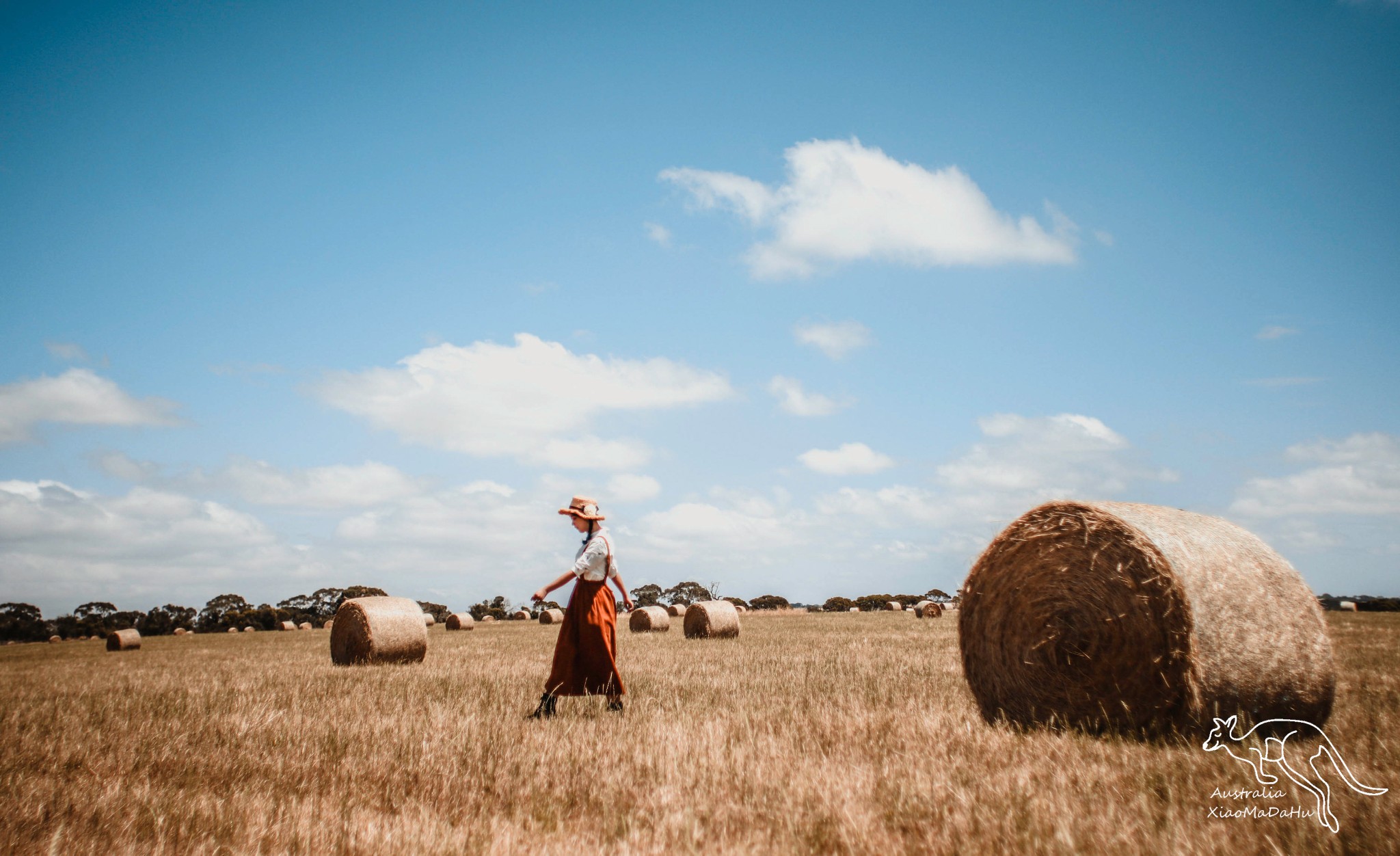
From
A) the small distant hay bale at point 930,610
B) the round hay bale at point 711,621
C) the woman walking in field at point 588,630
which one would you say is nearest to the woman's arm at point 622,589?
the woman walking in field at point 588,630

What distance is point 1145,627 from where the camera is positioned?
20.4 ft

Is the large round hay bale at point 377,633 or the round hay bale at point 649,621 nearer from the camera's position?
the large round hay bale at point 377,633

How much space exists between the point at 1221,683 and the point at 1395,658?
8.32 meters

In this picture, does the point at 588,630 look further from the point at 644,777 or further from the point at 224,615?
the point at 224,615

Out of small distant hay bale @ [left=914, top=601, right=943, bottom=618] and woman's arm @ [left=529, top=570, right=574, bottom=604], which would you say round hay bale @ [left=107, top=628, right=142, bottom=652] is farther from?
small distant hay bale @ [left=914, top=601, right=943, bottom=618]

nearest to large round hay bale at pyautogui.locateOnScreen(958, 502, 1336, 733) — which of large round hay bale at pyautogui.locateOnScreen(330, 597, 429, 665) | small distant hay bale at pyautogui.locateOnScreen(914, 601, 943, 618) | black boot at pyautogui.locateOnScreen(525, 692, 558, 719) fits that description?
black boot at pyautogui.locateOnScreen(525, 692, 558, 719)

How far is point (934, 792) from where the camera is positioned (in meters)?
4.45

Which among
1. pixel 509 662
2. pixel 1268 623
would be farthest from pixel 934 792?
pixel 509 662

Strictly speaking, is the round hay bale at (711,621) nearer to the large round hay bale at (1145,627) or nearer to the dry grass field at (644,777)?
the dry grass field at (644,777)

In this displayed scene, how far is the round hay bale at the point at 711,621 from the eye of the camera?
20.4m

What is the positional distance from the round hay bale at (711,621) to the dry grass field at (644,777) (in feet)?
37.5

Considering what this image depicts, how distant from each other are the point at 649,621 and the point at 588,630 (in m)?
18.1

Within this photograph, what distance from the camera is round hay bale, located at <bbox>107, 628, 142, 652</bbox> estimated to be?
1091 inches

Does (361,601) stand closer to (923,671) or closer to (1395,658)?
(923,671)
